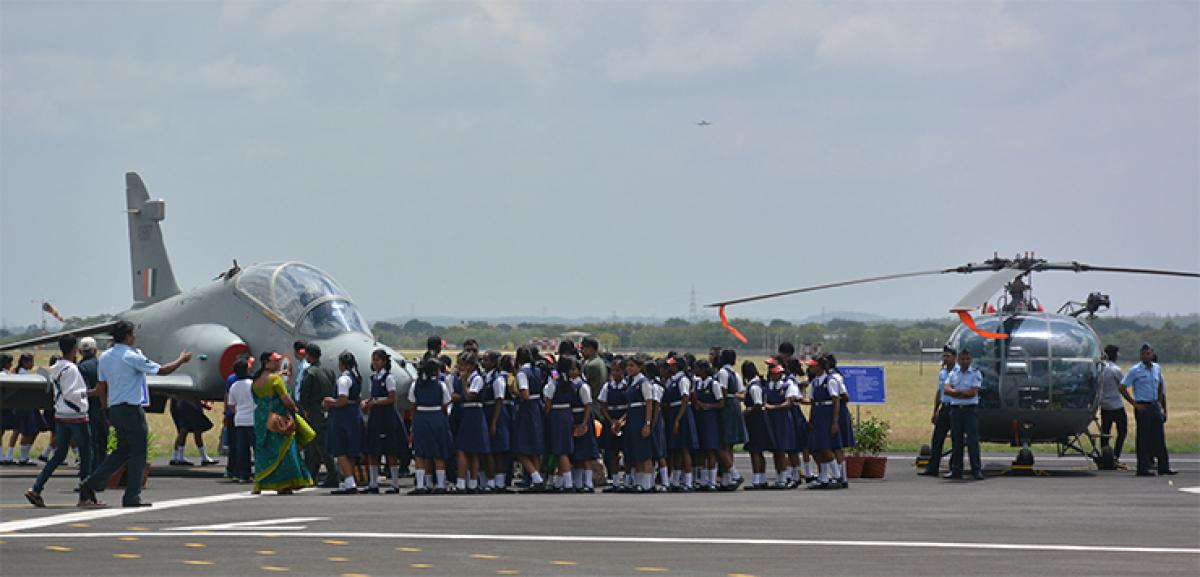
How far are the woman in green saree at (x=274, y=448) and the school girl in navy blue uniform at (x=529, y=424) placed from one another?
8.36ft

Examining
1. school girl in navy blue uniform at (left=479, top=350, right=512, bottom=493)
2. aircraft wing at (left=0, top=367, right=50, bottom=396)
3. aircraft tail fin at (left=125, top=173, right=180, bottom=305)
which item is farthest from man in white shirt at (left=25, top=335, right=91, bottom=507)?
aircraft tail fin at (left=125, top=173, right=180, bottom=305)

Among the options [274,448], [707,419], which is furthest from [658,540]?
[274,448]

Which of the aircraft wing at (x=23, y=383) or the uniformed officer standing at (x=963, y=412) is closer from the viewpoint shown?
the uniformed officer standing at (x=963, y=412)

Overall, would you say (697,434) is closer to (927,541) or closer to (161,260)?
(927,541)

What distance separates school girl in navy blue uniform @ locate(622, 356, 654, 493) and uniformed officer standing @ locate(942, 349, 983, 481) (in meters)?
4.57

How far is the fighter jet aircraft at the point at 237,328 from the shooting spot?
23688mm

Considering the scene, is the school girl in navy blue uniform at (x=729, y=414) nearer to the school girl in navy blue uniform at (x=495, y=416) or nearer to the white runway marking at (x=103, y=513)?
the school girl in navy blue uniform at (x=495, y=416)

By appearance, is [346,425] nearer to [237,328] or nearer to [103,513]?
[103,513]

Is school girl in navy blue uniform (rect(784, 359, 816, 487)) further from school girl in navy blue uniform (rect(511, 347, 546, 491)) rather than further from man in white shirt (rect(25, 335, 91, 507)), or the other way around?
man in white shirt (rect(25, 335, 91, 507))

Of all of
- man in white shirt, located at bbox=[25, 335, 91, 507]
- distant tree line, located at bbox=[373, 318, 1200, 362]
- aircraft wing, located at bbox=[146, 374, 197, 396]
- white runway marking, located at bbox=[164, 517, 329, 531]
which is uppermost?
distant tree line, located at bbox=[373, 318, 1200, 362]

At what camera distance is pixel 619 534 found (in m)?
13.6

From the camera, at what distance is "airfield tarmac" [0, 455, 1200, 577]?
11438 millimetres

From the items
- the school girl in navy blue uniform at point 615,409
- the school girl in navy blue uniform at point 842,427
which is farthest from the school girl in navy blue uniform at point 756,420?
the school girl in navy blue uniform at point 615,409

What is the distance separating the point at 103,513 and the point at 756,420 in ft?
26.7
